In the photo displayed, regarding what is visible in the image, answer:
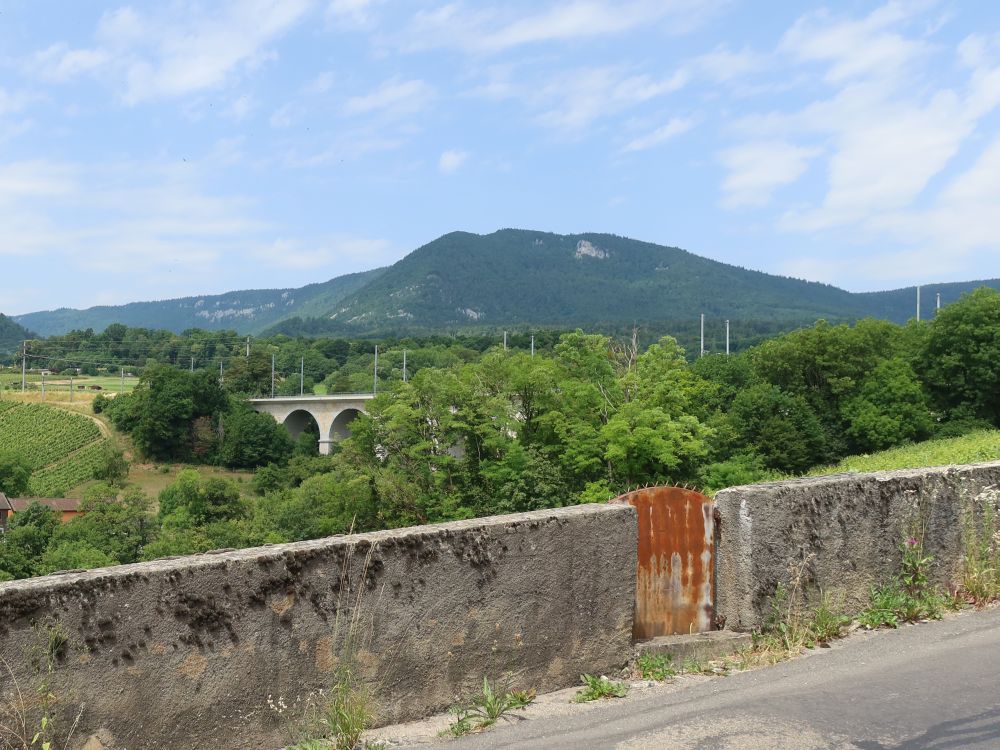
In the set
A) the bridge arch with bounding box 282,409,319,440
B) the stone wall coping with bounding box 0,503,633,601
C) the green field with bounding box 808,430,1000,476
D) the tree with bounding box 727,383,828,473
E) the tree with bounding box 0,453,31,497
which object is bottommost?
the tree with bounding box 0,453,31,497

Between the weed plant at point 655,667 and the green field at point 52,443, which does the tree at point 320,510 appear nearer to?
the weed plant at point 655,667

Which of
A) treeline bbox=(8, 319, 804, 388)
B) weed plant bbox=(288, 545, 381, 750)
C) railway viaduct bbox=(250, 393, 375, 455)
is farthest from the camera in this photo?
treeline bbox=(8, 319, 804, 388)

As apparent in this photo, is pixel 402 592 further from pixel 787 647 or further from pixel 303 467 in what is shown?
pixel 303 467

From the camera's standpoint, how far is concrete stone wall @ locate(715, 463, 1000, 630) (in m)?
5.24

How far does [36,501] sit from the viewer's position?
67.9m

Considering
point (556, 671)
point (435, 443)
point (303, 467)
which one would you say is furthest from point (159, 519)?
point (556, 671)

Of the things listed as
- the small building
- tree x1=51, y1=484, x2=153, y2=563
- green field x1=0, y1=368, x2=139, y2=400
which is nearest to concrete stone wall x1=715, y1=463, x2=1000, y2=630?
tree x1=51, y1=484, x2=153, y2=563

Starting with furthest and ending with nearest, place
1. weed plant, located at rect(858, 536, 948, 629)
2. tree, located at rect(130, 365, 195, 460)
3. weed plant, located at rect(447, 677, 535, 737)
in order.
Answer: tree, located at rect(130, 365, 195, 460) < weed plant, located at rect(858, 536, 948, 629) < weed plant, located at rect(447, 677, 535, 737)

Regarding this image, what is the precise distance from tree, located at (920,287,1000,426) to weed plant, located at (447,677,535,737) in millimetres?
55146

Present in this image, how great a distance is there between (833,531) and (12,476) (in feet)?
Answer: 284

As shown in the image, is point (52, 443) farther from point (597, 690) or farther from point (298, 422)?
point (597, 690)

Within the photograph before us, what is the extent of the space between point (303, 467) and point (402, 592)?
87.0m

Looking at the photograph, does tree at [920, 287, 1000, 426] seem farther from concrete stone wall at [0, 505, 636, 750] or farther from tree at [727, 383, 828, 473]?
concrete stone wall at [0, 505, 636, 750]

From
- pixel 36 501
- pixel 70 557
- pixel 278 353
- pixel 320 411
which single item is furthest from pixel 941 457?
pixel 278 353
